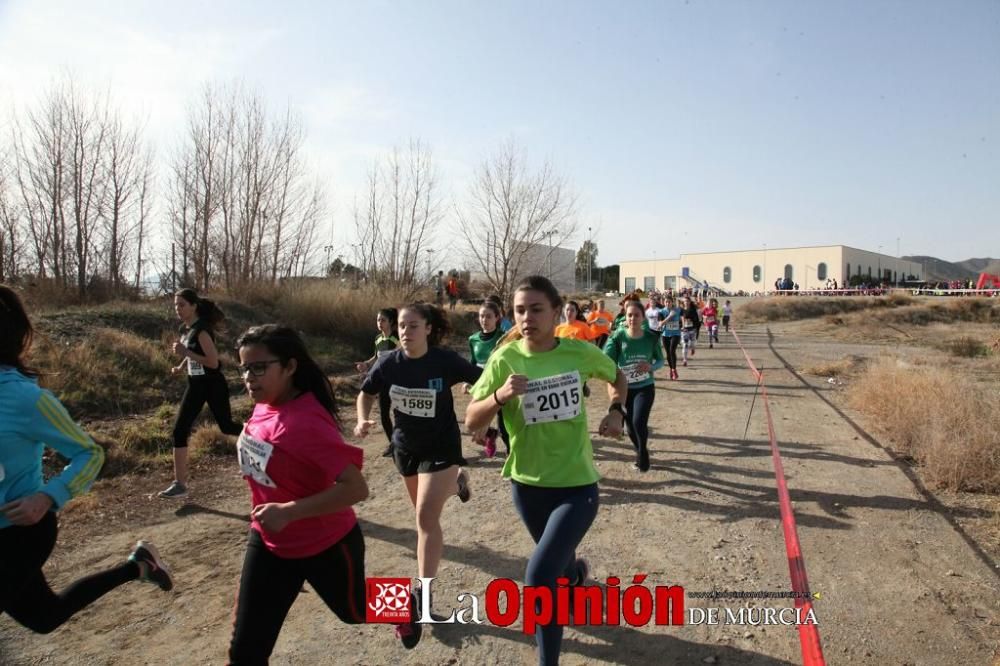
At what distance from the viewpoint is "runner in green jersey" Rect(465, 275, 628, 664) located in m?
2.85

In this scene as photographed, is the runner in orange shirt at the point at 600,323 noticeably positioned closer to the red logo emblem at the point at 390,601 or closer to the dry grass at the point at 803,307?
the red logo emblem at the point at 390,601

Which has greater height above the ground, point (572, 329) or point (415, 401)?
point (572, 329)

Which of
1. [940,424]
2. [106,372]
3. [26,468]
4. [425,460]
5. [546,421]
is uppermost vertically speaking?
[546,421]

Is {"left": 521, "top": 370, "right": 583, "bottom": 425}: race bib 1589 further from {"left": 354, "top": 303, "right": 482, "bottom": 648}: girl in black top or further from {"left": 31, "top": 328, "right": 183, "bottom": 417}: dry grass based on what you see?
{"left": 31, "top": 328, "right": 183, "bottom": 417}: dry grass

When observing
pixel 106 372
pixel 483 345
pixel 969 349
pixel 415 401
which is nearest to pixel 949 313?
pixel 969 349

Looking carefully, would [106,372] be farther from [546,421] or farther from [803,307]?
[803,307]

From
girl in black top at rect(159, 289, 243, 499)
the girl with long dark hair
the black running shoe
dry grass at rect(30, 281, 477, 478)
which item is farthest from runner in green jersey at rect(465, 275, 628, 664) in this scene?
dry grass at rect(30, 281, 477, 478)

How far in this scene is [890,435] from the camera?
25.4 ft

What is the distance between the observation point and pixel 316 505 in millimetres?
2316

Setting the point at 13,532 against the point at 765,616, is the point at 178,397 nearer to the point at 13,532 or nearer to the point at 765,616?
the point at 13,532

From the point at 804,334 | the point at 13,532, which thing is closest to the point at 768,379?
the point at 13,532

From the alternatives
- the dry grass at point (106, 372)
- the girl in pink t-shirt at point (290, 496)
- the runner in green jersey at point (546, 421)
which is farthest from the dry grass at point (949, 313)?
the girl in pink t-shirt at point (290, 496)

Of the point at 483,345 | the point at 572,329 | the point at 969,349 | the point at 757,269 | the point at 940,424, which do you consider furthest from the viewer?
the point at 757,269

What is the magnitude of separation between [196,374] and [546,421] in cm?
437
